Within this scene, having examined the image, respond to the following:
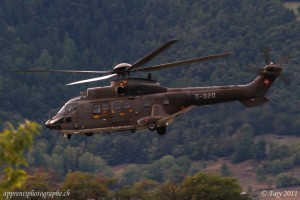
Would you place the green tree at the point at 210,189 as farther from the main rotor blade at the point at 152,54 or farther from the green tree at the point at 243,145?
the green tree at the point at 243,145

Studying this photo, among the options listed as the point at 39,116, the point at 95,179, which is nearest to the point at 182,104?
the point at 95,179

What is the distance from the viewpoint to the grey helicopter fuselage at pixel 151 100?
1788 inches

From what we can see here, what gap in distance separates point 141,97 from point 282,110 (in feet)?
143

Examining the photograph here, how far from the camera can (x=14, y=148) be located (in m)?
21.9

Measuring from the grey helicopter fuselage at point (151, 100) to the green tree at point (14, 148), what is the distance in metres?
23.6

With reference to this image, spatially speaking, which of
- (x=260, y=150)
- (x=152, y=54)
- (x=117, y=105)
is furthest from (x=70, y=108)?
(x=260, y=150)

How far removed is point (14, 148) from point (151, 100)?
24.2 m

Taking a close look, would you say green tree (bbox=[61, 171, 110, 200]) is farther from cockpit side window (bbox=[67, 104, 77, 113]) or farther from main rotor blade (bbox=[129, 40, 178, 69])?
main rotor blade (bbox=[129, 40, 178, 69])

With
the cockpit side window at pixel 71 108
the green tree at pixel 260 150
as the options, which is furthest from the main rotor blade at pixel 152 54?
the green tree at pixel 260 150

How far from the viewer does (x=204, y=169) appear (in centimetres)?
13112

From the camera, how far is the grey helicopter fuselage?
149ft

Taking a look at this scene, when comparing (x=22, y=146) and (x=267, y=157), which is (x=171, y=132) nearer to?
(x=267, y=157)

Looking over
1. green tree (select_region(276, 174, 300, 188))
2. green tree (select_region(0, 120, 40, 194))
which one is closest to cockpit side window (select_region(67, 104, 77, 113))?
green tree (select_region(0, 120, 40, 194))

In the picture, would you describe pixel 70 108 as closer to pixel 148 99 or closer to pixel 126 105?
pixel 126 105
